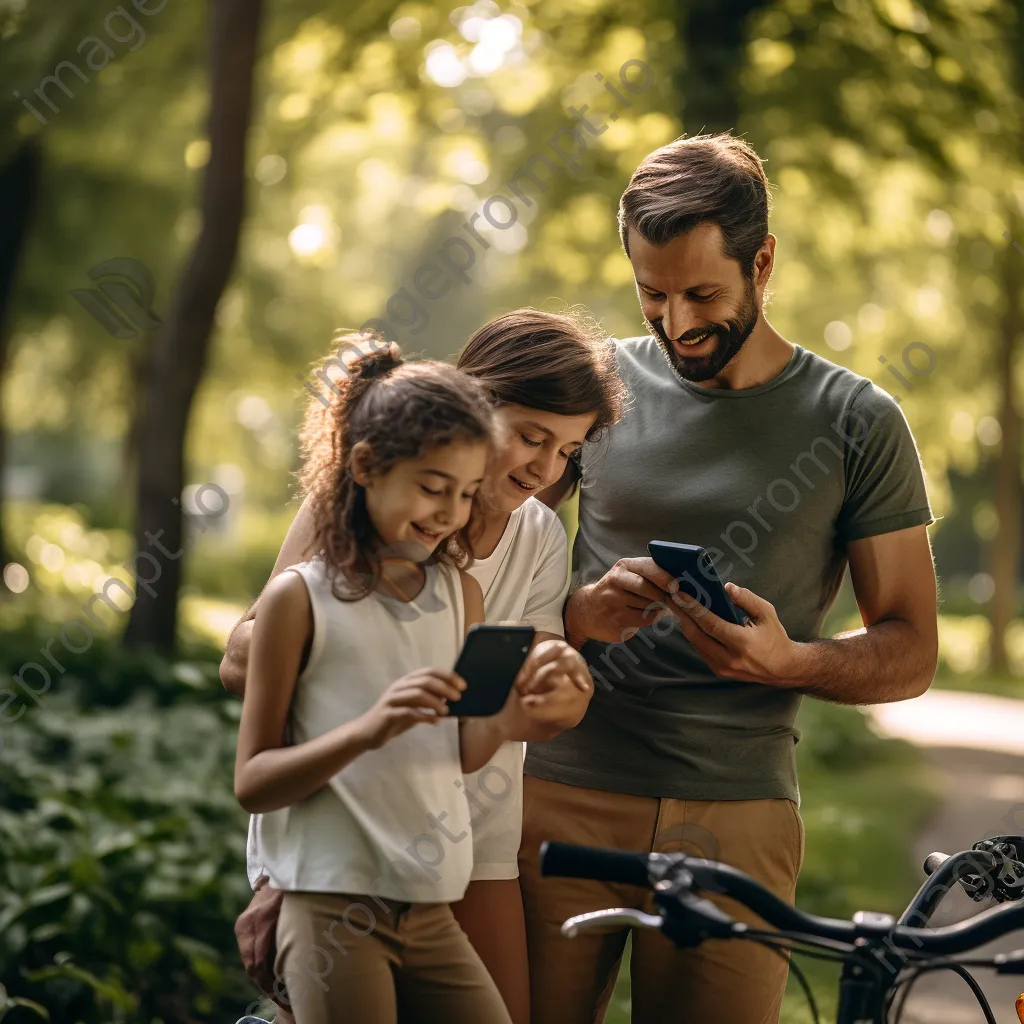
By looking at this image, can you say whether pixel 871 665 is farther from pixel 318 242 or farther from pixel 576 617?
pixel 318 242

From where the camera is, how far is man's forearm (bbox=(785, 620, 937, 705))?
2.62 meters

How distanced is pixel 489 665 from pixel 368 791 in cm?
27

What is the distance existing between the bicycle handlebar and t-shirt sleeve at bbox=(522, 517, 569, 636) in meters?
0.68

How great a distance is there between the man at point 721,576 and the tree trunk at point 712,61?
6506 millimetres

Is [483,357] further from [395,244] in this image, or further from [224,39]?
[395,244]

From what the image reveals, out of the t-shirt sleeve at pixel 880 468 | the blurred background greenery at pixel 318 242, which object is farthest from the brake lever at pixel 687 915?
the blurred background greenery at pixel 318 242

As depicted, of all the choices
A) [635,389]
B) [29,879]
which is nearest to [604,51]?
[29,879]

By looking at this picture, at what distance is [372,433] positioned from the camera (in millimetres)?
2047

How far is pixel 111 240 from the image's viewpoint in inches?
563

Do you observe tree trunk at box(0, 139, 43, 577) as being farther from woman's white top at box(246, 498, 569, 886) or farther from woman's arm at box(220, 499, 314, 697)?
woman's arm at box(220, 499, 314, 697)

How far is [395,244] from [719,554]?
28.1 meters

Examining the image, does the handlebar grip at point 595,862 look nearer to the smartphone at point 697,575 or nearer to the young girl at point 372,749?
the young girl at point 372,749

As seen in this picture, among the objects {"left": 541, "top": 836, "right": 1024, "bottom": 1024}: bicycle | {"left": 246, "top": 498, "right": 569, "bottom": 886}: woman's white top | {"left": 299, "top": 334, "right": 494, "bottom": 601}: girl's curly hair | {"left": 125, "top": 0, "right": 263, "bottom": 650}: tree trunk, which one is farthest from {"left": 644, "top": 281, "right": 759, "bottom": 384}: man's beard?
{"left": 125, "top": 0, "right": 263, "bottom": 650}: tree trunk

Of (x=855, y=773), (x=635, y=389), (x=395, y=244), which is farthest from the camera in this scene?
(x=395, y=244)
